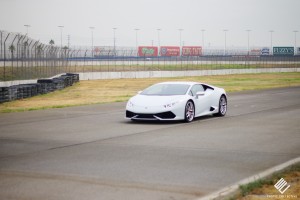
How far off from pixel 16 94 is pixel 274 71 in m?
52.7

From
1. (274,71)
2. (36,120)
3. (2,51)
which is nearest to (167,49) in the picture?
(274,71)

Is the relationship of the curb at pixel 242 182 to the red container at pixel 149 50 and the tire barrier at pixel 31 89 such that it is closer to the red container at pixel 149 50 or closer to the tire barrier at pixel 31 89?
the tire barrier at pixel 31 89

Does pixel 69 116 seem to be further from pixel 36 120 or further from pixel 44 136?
pixel 44 136

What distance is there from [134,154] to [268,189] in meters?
3.44

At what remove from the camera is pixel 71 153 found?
32.8 ft

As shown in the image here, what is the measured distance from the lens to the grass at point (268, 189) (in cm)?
646

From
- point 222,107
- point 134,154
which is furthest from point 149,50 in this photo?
point 134,154

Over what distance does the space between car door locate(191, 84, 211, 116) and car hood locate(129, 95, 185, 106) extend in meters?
0.68

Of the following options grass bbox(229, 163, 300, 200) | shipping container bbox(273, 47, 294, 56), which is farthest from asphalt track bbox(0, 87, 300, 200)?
shipping container bbox(273, 47, 294, 56)

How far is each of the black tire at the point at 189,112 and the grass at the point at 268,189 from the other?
7634mm

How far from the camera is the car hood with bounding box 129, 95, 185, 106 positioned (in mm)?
15000

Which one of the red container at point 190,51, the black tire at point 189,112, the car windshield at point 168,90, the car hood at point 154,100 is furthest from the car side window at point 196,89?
the red container at point 190,51

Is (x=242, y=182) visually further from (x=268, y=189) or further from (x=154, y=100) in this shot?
(x=154, y=100)

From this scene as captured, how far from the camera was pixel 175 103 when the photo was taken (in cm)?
1502
